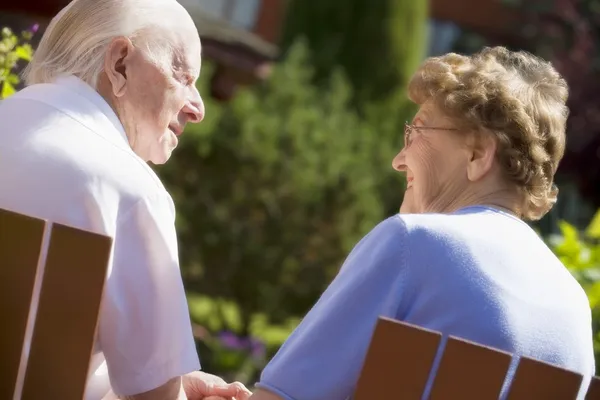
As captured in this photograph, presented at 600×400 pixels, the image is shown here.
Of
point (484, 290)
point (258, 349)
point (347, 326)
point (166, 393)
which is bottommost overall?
point (258, 349)

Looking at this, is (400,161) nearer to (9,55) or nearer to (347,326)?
(347,326)

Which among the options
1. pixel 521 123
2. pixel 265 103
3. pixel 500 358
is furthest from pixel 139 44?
pixel 265 103

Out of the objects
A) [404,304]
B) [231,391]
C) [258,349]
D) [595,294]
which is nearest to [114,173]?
[404,304]

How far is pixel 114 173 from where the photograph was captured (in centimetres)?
268

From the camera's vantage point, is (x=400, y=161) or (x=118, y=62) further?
(x=400, y=161)

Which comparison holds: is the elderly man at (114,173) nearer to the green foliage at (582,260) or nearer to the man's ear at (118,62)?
the man's ear at (118,62)

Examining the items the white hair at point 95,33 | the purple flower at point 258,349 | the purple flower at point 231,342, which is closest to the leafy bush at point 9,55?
the white hair at point 95,33

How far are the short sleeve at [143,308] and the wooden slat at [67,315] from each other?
9.7 inches

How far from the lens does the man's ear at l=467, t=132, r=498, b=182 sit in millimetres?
2799

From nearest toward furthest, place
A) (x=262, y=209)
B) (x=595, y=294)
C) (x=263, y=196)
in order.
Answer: (x=595, y=294), (x=263, y=196), (x=262, y=209)

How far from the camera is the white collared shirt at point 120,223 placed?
8.71ft

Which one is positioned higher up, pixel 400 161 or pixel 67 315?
pixel 400 161

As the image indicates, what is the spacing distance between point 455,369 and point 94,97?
42.2 inches

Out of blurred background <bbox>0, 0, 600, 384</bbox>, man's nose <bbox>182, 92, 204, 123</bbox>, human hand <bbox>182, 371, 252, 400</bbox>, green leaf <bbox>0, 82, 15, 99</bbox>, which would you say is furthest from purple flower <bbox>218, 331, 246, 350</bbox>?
man's nose <bbox>182, 92, 204, 123</bbox>
